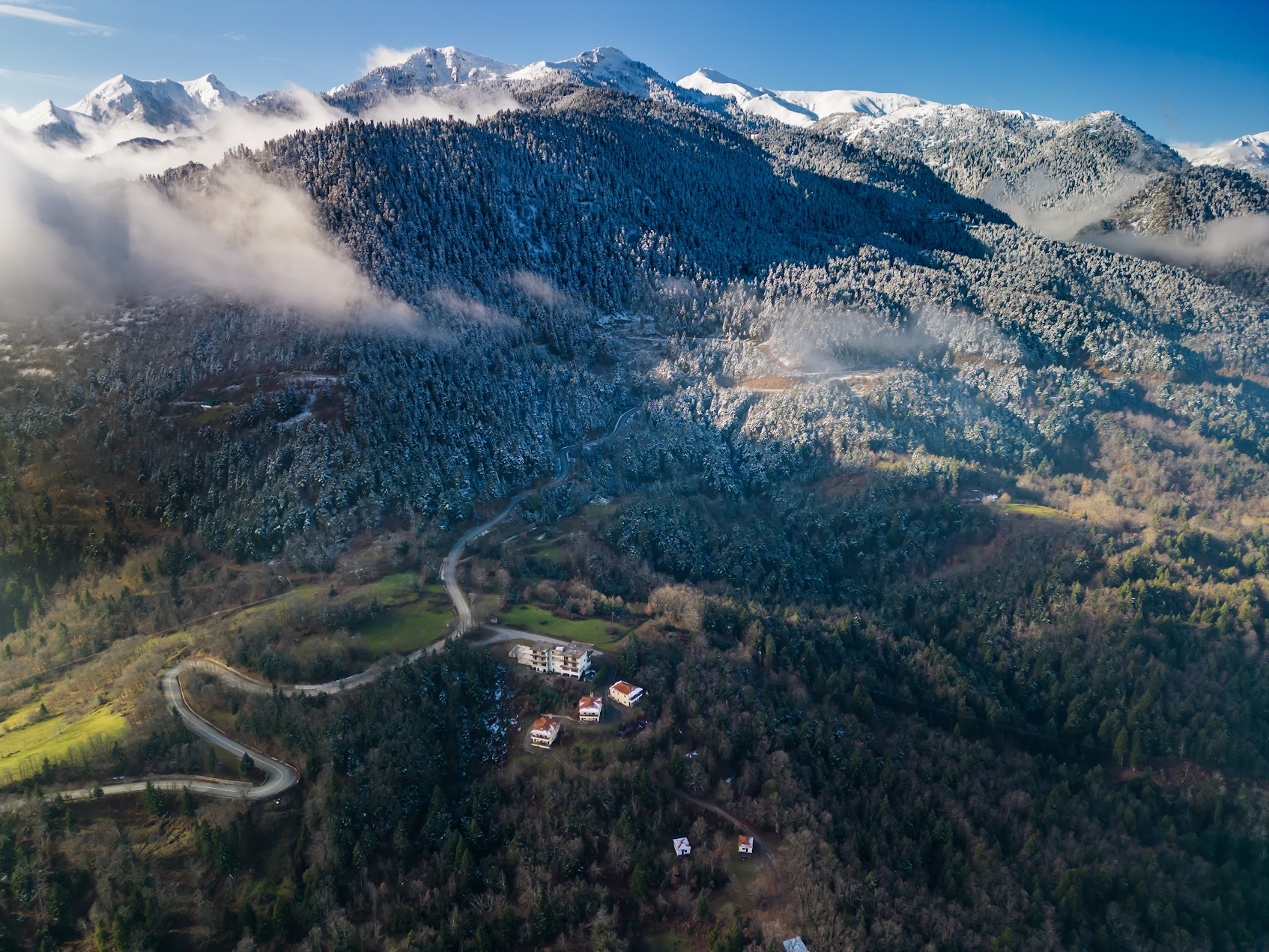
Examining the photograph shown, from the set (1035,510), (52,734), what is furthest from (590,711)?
(1035,510)

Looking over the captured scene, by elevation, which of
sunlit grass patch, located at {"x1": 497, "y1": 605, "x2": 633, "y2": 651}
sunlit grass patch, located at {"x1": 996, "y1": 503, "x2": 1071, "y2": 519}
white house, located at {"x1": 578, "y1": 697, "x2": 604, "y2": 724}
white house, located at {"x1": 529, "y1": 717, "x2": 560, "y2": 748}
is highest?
sunlit grass patch, located at {"x1": 996, "y1": 503, "x2": 1071, "y2": 519}

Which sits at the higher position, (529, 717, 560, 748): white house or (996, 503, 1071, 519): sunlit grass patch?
(996, 503, 1071, 519): sunlit grass patch

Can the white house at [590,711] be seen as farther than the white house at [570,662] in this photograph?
No

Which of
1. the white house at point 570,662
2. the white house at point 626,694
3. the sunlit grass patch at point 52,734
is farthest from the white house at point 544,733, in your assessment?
the sunlit grass patch at point 52,734

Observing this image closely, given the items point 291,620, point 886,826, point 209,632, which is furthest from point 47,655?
point 886,826

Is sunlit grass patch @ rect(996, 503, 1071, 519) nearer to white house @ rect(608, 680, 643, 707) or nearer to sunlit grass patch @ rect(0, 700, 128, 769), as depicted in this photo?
white house @ rect(608, 680, 643, 707)

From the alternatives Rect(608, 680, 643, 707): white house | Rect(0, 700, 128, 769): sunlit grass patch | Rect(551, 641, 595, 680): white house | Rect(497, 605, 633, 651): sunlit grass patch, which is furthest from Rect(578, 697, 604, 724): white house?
Rect(0, 700, 128, 769): sunlit grass patch

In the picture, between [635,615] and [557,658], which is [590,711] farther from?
[635,615]

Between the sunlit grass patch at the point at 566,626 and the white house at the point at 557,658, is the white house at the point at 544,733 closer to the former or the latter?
the white house at the point at 557,658
